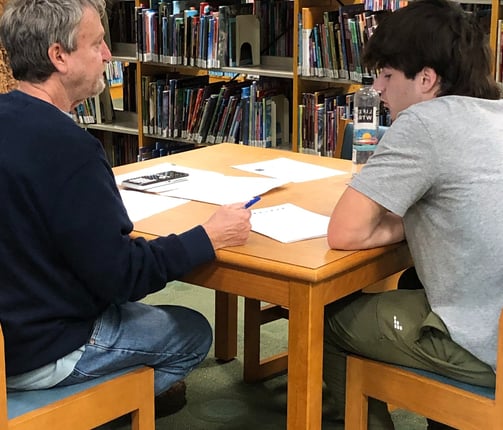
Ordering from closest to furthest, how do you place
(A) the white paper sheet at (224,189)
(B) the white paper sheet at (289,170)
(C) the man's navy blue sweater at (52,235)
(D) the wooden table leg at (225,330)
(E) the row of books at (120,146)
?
1. (C) the man's navy blue sweater at (52,235)
2. (A) the white paper sheet at (224,189)
3. (B) the white paper sheet at (289,170)
4. (D) the wooden table leg at (225,330)
5. (E) the row of books at (120,146)

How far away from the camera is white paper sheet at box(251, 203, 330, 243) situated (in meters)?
1.98

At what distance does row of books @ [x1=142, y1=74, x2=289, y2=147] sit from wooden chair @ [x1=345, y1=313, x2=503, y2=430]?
2626 millimetres

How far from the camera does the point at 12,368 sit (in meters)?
1.77

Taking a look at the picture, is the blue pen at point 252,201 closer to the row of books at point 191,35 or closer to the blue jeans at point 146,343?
the blue jeans at point 146,343

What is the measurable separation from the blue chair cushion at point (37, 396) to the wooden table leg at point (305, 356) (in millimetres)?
401

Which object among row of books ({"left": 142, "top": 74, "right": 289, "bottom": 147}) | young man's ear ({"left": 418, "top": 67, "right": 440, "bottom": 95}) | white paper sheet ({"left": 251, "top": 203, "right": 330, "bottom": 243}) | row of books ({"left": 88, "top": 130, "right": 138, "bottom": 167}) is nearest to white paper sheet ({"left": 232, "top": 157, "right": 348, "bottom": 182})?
white paper sheet ({"left": 251, "top": 203, "right": 330, "bottom": 243})

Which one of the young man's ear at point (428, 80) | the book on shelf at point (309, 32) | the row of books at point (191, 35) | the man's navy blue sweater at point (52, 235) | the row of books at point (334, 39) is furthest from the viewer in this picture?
the row of books at point (191, 35)

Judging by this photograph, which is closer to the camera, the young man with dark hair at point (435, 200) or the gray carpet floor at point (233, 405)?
the young man with dark hair at point (435, 200)

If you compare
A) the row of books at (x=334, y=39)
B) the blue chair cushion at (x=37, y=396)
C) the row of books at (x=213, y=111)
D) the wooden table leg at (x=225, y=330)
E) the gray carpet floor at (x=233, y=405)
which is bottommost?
the gray carpet floor at (x=233, y=405)

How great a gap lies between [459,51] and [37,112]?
91cm

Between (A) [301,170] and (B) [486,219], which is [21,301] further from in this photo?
(A) [301,170]

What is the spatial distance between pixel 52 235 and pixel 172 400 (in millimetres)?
1110

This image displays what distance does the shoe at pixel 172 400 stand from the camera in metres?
2.66

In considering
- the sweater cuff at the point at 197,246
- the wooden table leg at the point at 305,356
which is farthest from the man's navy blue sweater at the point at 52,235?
the wooden table leg at the point at 305,356
